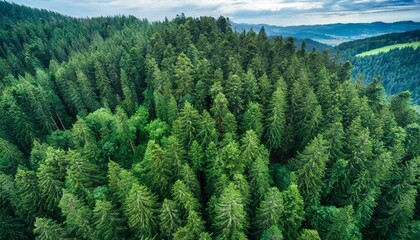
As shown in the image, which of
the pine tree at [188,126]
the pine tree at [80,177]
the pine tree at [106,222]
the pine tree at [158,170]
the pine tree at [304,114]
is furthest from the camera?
the pine tree at [304,114]

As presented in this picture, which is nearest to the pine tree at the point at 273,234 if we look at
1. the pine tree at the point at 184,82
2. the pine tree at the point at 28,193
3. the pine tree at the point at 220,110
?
the pine tree at the point at 220,110

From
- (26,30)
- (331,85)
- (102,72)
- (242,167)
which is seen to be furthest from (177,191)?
(26,30)

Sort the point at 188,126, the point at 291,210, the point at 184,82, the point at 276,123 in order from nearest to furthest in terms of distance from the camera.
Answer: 1. the point at 291,210
2. the point at 188,126
3. the point at 276,123
4. the point at 184,82

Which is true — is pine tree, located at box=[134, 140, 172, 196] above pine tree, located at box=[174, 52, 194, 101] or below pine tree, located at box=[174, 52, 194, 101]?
below

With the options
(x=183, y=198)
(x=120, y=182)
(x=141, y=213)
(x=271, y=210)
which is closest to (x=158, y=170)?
(x=120, y=182)

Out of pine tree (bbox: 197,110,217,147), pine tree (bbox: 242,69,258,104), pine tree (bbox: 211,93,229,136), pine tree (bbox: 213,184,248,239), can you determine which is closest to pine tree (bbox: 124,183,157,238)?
pine tree (bbox: 213,184,248,239)

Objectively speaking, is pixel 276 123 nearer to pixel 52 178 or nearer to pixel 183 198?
pixel 183 198

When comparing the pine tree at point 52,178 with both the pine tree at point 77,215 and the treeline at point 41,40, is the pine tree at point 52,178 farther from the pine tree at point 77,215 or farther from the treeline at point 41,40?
the treeline at point 41,40

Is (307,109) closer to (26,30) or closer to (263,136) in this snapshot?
(263,136)

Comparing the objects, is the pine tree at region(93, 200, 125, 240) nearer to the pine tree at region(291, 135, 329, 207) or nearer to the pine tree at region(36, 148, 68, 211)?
the pine tree at region(36, 148, 68, 211)
